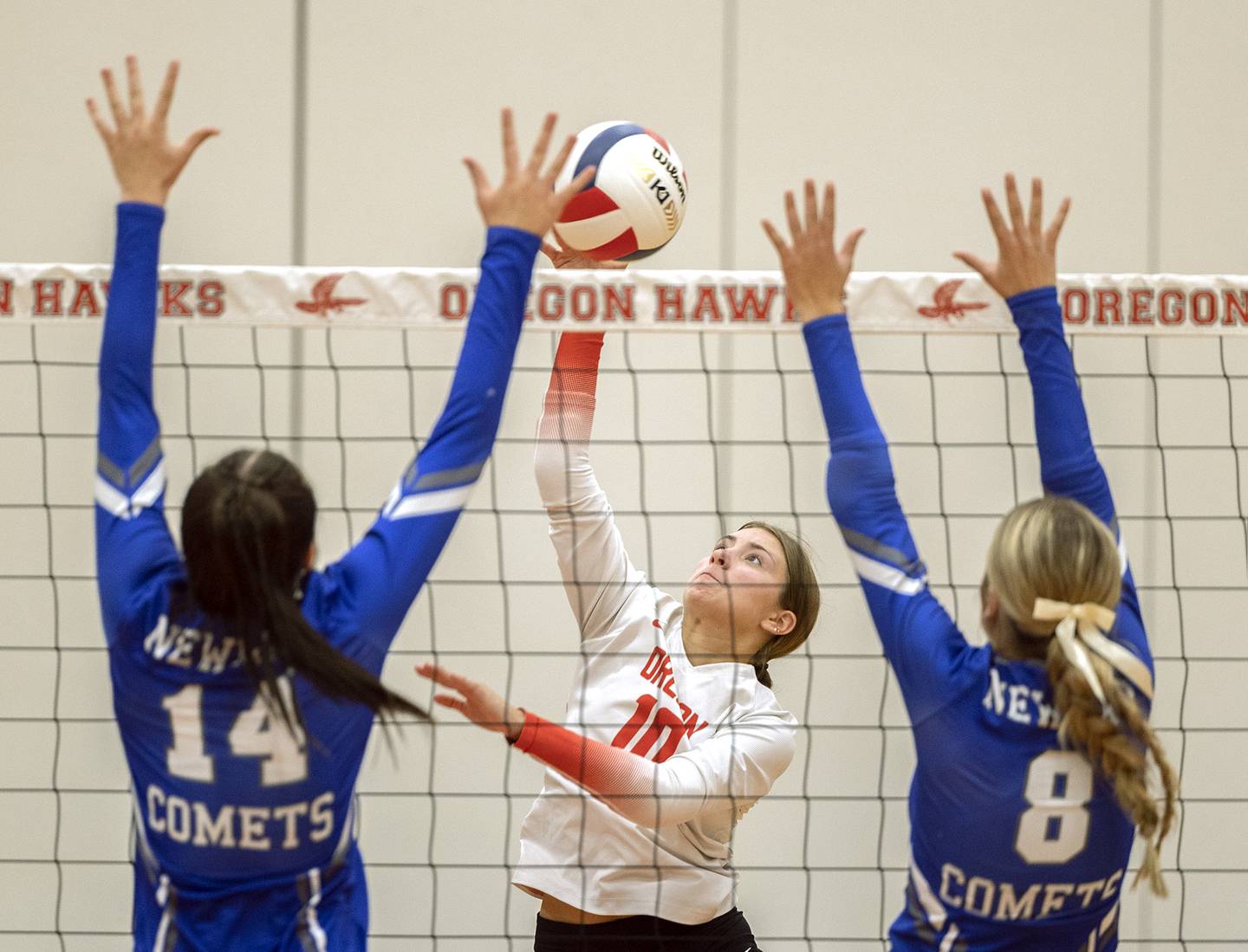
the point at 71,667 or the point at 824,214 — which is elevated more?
the point at 824,214

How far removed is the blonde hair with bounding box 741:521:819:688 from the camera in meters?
3.08

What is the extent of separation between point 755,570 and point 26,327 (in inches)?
119

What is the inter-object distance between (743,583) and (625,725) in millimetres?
409

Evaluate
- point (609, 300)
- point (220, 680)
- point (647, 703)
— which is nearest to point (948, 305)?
point (609, 300)

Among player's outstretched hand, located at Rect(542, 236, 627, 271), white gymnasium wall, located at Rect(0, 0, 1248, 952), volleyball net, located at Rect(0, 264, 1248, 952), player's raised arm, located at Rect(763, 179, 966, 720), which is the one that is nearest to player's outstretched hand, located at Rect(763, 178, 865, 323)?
player's raised arm, located at Rect(763, 179, 966, 720)

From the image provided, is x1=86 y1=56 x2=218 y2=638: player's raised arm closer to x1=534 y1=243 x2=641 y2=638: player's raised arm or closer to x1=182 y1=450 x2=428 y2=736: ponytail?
x1=182 y1=450 x2=428 y2=736: ponytail


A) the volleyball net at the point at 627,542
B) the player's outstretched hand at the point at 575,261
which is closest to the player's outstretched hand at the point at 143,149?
the player's outstretched hand at the point at 575,261

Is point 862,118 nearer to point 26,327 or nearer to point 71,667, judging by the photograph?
point 26,327

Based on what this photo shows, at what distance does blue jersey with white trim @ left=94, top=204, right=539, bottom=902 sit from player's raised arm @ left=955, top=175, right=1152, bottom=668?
0.98 m

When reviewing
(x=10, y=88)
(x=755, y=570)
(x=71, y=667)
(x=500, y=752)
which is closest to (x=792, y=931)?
(x=500, y=752)

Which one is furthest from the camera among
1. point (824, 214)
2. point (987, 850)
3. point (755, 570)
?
point (755, 570)

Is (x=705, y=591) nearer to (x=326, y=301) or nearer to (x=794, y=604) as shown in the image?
(x=794, y=604)

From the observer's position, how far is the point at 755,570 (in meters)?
3.04

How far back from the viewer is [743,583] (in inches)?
119
